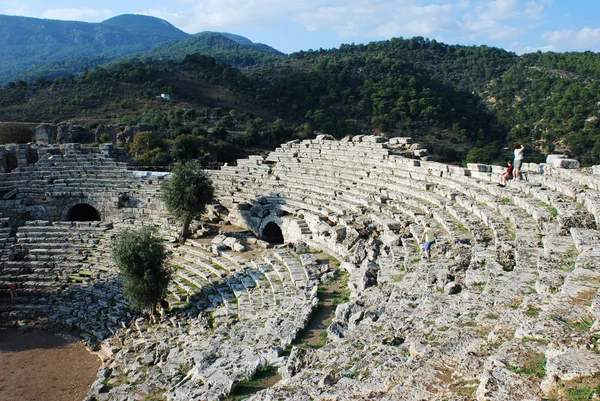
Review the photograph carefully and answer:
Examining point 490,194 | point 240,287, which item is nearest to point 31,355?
point 240,287

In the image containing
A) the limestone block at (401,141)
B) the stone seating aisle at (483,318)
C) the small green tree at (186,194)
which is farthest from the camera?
the limestone block at (401,141)

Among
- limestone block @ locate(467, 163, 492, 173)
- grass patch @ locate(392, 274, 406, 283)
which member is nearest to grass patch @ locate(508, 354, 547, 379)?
grass patch @ locate(392, 274, 406, 283)

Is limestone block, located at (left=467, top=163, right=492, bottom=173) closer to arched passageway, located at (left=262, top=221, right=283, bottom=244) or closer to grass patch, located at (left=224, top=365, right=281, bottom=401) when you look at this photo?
arched passageway, located at (left=262, top=221, right=283, bottom=244)

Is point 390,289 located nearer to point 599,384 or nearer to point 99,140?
point 599,384

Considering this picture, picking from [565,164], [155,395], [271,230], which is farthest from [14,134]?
[565,164]

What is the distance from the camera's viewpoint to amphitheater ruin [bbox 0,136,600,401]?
17.9 ft

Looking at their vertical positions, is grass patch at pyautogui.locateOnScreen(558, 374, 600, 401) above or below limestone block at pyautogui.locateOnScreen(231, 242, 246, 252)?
above

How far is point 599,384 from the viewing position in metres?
4.06

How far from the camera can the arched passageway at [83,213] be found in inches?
921

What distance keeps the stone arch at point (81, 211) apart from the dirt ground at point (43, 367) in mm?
8257

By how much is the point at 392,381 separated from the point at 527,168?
39.3 feet

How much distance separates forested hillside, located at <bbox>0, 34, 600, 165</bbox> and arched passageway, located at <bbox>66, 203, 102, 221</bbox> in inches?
329

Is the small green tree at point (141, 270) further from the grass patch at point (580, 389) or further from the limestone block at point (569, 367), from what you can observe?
the grass patch at point (580, 389)

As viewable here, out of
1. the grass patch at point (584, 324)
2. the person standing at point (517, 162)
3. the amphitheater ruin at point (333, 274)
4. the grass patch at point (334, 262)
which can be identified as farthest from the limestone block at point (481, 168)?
the grass patch at point (584, 324)
